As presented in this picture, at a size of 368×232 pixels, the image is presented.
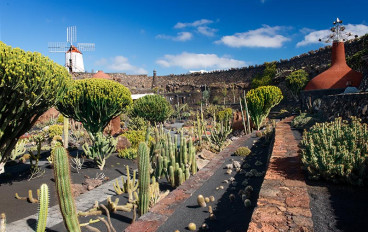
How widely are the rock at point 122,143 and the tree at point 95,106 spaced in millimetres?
1297

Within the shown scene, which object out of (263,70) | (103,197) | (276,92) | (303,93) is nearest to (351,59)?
(303,93)

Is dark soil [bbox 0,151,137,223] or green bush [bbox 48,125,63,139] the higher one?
green bush [bbox 48,125,63,139]

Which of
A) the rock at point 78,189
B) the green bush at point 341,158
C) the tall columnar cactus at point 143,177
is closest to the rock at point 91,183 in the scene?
the rock at point 78,189

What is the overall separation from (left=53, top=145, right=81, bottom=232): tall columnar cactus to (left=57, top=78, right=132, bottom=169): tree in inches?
224

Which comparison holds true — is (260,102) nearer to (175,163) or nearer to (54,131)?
(175,163)

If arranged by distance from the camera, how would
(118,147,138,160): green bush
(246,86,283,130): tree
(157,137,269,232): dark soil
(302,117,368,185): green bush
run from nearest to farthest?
(302,117,368,185): green bush, (157,137,269,232): dark soil, (118,147,138,160): green bush, (246,86,283,130): tree

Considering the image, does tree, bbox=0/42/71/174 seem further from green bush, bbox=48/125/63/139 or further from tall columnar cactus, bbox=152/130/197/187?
green bush, bbox=48/125/63/139

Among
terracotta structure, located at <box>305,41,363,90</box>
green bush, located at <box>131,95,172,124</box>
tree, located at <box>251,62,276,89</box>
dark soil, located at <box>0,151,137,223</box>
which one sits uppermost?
tree, located at <box>251,62,276,89</box>

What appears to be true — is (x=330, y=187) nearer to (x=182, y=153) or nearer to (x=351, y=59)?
(x=182, y=153)

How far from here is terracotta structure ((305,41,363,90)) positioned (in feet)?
44.3

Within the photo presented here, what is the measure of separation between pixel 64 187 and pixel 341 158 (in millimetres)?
3821

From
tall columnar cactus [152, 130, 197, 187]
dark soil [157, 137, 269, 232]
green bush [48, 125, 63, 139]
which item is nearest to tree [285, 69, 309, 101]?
green bush [48, 125, 63, 139]

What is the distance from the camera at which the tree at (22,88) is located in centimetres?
555

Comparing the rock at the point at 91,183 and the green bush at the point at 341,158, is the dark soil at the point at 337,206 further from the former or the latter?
the rock at the point at 91,183
